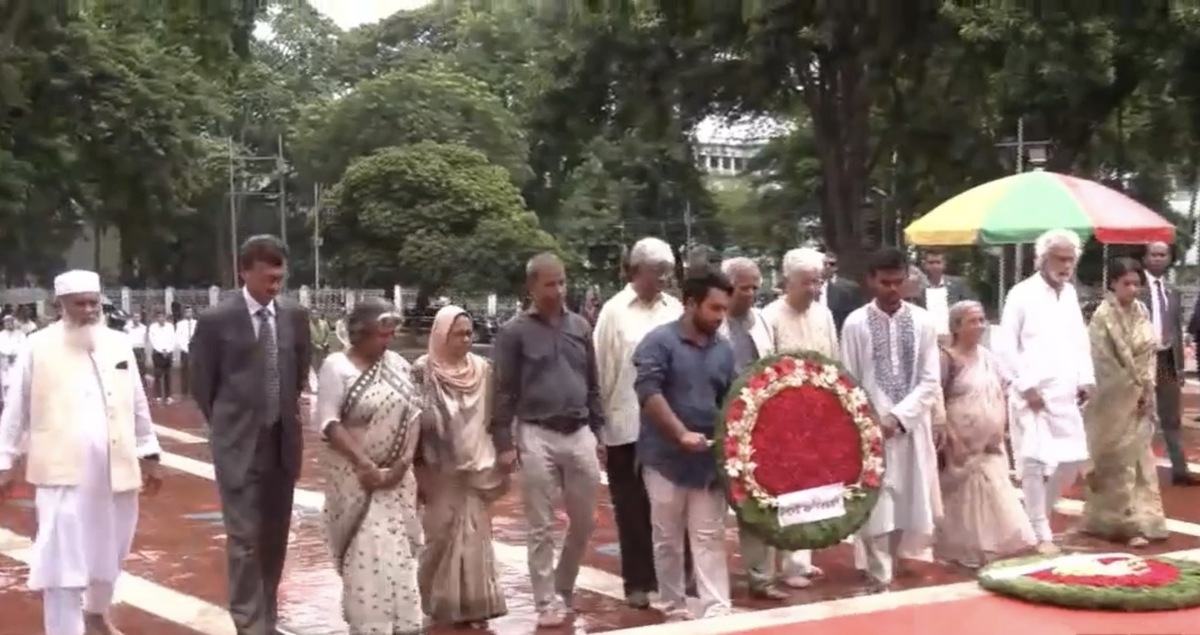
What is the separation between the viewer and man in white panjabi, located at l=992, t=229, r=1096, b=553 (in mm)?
8391

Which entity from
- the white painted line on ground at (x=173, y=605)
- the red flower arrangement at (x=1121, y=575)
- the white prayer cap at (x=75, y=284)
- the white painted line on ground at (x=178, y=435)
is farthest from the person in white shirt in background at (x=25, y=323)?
the red flower arrangement at (x=1121, y=575)

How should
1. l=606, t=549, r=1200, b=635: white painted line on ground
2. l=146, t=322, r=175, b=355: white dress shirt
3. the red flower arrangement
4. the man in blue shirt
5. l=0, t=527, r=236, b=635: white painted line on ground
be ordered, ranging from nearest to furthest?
l=606, t=549, r=1200, b=635: white painted line on ground < the red flower arrangement < the man in blue shirt < l=0, t=527, r=236, b=635: white painted line on ground < l=146, t=322, r=175, b=355: white dress shirt

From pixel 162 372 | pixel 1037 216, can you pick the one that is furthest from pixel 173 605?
pixel 162 372

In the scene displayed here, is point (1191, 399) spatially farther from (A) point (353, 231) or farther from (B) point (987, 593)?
(A) point (353, 231)

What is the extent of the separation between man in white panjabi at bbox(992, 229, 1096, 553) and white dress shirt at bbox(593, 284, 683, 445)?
212 centimetres

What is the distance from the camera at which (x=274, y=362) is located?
21.4 ft

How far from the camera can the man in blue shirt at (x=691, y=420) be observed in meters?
6.74

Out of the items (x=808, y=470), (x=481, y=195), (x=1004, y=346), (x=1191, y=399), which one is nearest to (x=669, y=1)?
(x=1191, y=399)

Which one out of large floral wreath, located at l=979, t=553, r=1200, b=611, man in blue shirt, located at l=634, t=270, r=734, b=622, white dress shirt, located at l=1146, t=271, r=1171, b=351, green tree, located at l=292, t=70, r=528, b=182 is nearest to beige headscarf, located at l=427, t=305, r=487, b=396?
man in blue shirt, located at l=634, t=270, r=734, b=622

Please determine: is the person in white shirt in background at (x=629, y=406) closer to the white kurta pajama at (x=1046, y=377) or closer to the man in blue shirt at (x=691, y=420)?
the man in blue shirt at (x=691, y=420)

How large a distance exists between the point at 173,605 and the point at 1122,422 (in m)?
5.41

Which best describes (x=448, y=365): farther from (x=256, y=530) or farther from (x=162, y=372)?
(x=162, y=372)

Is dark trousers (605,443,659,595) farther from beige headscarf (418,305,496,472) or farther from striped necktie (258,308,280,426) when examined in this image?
striped necktie (258,308,280,426)

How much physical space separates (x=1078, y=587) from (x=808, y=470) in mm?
1496
